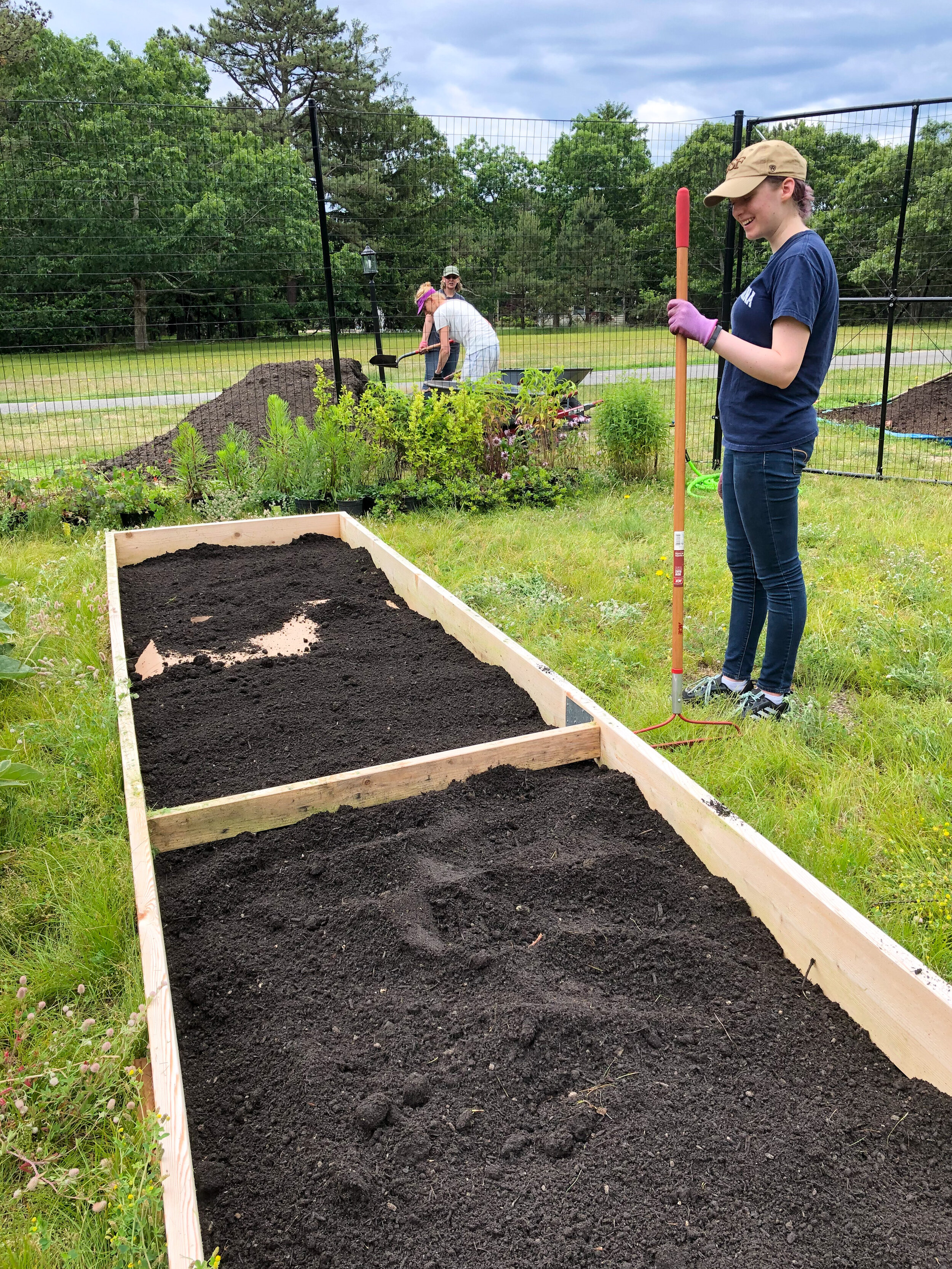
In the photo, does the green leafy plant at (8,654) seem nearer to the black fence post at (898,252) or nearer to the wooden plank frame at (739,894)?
the wooden plank frame at (739,894)

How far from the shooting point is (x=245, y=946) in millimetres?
1987

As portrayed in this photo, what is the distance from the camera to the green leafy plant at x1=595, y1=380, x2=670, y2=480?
22.7 ft

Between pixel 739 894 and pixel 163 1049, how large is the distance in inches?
52.4

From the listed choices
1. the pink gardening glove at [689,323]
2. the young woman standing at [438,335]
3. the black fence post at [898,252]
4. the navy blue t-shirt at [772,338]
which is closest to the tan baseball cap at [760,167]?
the navy blue t-shirt at [772,338]

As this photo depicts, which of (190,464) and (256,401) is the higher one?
(256,401)

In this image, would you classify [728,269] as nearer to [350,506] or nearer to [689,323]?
[350,506]

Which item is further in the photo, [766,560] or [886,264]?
[886,264]

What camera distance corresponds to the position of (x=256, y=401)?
30.8 ft

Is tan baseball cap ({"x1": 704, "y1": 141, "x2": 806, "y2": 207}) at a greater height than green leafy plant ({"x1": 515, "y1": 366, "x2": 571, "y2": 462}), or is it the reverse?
tan baseball cap ({"x1": 704, "y1": 141, "x2": 806, "y2": 207})

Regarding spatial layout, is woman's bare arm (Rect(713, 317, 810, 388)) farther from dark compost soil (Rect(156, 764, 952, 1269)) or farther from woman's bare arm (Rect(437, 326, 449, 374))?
woman's bare arm (Rect(437, 326, 449, 374))

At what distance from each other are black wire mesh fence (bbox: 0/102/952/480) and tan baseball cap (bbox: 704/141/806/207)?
4083 mm

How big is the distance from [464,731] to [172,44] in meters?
38.4

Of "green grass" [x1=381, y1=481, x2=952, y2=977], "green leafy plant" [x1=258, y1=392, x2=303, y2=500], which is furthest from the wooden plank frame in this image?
"green leafy plant" [x1=258, y1=392, x2=303, y2=500]

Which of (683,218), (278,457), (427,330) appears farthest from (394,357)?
(683,218)
